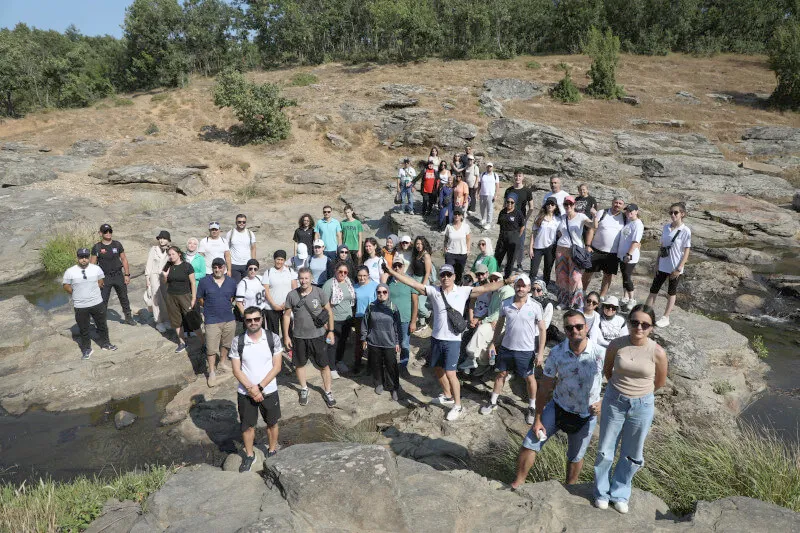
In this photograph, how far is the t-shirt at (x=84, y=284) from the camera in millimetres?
7852

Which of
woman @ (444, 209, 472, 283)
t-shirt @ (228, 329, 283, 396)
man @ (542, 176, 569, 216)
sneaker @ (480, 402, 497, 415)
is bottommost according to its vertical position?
sneaker @ (480, 402, 497, 415)

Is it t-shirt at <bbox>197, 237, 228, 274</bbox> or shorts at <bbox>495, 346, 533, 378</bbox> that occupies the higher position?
t-shirt at <bbox>197, 237, 228, 274</bbox>

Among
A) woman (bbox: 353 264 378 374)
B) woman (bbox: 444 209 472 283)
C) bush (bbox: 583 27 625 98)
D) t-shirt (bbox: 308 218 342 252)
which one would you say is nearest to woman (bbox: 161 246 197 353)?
t-shirt (bbox: 308 218 342 252)

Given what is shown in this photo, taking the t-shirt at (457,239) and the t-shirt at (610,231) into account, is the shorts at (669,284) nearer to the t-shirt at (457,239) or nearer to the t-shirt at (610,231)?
the t-shirt at (610,231)

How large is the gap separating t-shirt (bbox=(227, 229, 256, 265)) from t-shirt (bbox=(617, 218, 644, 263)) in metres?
6.73

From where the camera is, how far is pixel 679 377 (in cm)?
732

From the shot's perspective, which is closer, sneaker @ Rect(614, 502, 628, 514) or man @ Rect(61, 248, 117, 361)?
sneaker @ Rect(614, 502, 628, 514)

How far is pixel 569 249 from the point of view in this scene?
27.0ft

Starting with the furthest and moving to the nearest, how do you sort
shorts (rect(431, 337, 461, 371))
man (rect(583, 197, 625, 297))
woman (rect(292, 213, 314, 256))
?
woman (rect(292, 213, 314, 256)), man (rect(583, 197, 625, 297)), shorts (rect(431, 337, 461, 371))

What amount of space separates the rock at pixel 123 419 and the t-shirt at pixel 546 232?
731 cm

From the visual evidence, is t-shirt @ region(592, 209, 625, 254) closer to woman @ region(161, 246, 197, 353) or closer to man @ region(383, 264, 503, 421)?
man @ region(383, 264, 503, 421)

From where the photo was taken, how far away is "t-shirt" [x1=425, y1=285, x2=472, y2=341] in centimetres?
625

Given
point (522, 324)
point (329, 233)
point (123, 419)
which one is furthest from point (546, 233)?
point (123, 419)

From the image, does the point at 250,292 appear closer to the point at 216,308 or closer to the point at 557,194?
the point at 216,308
